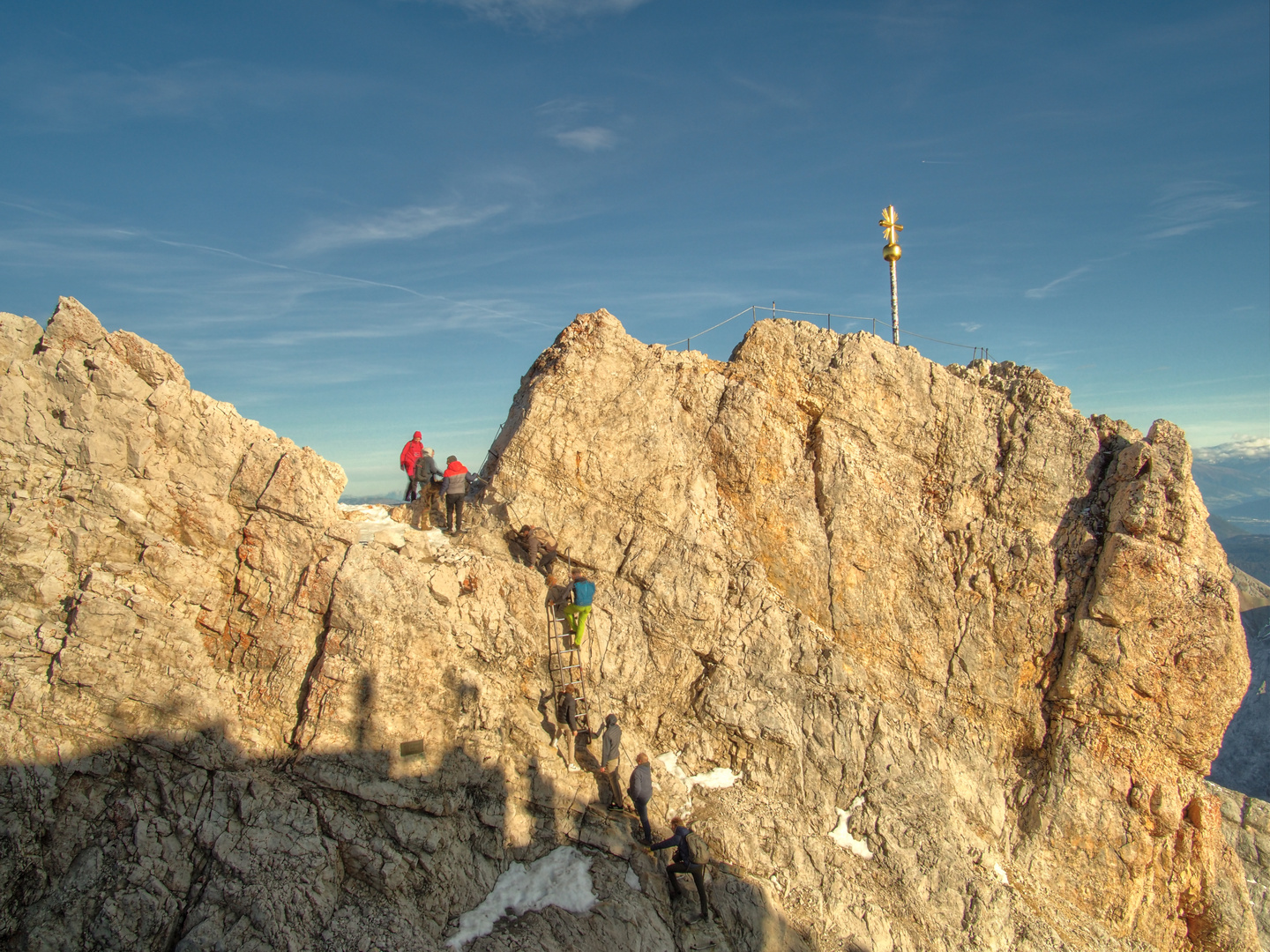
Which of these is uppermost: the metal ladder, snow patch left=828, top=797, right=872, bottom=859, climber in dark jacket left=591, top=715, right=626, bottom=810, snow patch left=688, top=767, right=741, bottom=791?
the metal ladder

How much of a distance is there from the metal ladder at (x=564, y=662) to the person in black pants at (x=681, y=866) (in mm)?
2996

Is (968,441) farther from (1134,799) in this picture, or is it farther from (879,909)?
(879,909)

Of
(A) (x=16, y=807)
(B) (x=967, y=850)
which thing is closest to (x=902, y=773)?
(B) (x=967, y=850)

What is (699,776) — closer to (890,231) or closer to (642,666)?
(642,666)

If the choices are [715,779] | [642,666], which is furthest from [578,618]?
[715,779]

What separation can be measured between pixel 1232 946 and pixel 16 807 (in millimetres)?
27478

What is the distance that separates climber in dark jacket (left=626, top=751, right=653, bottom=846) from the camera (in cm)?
1479

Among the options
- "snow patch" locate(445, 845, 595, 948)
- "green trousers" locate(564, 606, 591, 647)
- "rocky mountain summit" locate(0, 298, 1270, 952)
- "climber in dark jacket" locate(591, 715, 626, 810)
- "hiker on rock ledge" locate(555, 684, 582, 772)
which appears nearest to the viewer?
"rocky mountain summit" locate(0, 298, 1270, 952)

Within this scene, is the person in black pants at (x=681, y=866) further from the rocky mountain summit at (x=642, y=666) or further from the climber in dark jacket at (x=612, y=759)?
the climber in dark jacket at (x=612, y=759)

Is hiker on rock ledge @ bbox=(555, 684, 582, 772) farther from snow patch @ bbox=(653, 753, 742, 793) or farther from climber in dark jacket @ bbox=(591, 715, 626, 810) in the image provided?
snow patch @ bbox=(653, 753, 742, 793)

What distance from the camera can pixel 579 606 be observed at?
1638 centimetres

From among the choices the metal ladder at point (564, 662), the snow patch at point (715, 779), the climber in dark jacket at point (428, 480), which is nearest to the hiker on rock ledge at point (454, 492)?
the climber in dark jacket at point (428, 480)

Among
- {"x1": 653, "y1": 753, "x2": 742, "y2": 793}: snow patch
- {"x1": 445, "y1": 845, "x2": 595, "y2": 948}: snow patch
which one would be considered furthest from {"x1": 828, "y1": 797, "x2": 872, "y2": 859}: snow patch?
{"x1": 445, "y1": 845, "x2": 595, "y2": 948}: snow patch

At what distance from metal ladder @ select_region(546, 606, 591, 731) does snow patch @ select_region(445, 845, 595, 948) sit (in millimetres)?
2816
